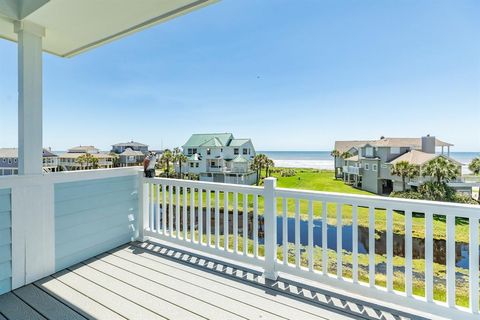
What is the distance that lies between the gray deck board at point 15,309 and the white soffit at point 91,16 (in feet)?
7.58

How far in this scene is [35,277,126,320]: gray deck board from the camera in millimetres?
1610

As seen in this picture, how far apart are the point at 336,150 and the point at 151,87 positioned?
638 inches

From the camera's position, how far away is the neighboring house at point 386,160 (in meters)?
9.85

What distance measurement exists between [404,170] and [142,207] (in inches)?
Result: 444

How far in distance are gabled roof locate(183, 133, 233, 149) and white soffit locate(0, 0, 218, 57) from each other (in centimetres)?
1148

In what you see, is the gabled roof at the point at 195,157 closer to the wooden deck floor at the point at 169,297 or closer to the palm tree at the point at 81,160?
the palm tree at the point at 81,160

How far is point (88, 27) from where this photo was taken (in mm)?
2268

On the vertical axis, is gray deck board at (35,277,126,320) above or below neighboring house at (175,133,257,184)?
below

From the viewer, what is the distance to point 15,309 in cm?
167

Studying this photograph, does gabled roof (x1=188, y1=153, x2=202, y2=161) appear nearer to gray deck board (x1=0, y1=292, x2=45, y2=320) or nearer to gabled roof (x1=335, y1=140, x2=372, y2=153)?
gray deck board (x1=0, y1=292, x2=45, y2=320)

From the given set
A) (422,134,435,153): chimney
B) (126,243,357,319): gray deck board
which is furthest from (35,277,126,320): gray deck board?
(422,134,435,153): chimney

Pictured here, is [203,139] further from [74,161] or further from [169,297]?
[169,297]

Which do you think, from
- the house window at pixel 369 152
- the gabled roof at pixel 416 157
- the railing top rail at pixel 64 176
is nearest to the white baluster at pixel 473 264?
the railing top rail at pixel 64 176

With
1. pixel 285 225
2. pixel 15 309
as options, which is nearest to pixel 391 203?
pixel 285 225
